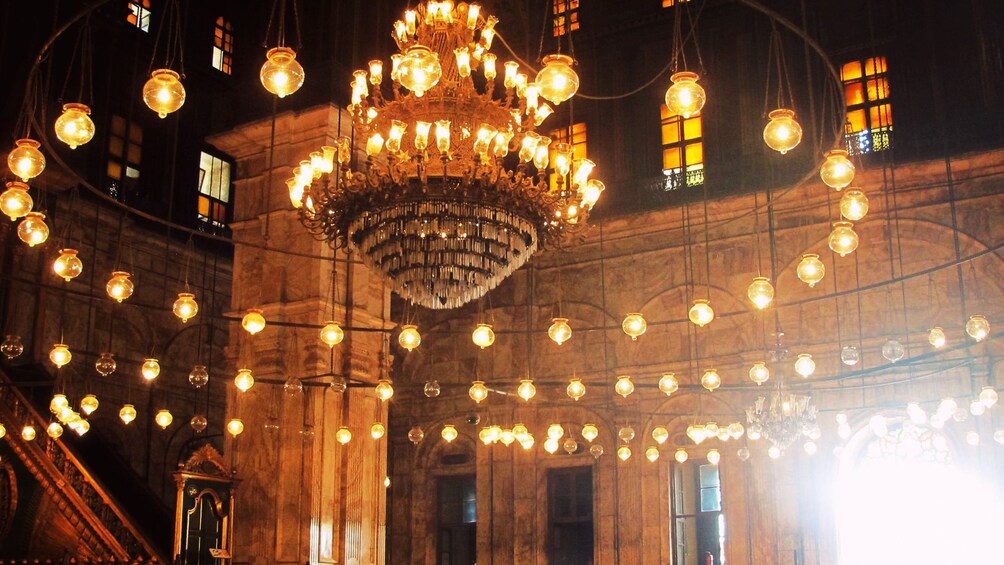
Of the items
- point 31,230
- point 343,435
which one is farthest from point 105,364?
point 343,435

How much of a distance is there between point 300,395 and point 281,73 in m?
5.62

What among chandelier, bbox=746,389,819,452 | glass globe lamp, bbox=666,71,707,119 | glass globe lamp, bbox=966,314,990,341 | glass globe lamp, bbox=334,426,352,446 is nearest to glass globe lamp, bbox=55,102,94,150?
glass globe lamp, bbox=666,71,707,119

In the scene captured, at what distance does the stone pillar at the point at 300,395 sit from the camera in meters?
10.5

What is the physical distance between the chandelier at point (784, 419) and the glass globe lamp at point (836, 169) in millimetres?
4103

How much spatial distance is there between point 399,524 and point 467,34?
9.45 m

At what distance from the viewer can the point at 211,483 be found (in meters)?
10.6

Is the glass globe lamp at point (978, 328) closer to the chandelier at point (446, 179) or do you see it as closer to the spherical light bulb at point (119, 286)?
the chandelier at point (446, 179)

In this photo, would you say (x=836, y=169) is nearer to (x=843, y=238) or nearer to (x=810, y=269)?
(x=843, y=238)

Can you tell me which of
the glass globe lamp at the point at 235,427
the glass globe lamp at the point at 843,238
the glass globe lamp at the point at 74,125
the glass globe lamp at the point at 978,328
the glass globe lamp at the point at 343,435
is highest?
the glass globe lamp at the point at 74,125

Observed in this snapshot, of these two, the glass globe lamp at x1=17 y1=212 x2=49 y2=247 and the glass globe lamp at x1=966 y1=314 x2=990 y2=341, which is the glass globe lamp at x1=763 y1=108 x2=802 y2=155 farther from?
the glass globe lamp at x1=17 y1=212 x2=49 y2=247

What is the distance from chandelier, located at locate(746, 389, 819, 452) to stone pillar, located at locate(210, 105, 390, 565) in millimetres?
3944

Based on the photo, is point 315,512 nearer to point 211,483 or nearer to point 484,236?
point 211,483

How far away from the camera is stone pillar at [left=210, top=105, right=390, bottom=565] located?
10.5m

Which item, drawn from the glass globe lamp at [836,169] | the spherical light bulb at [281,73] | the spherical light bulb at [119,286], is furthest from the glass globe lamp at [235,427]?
the glass globe lamp at [836,169]
